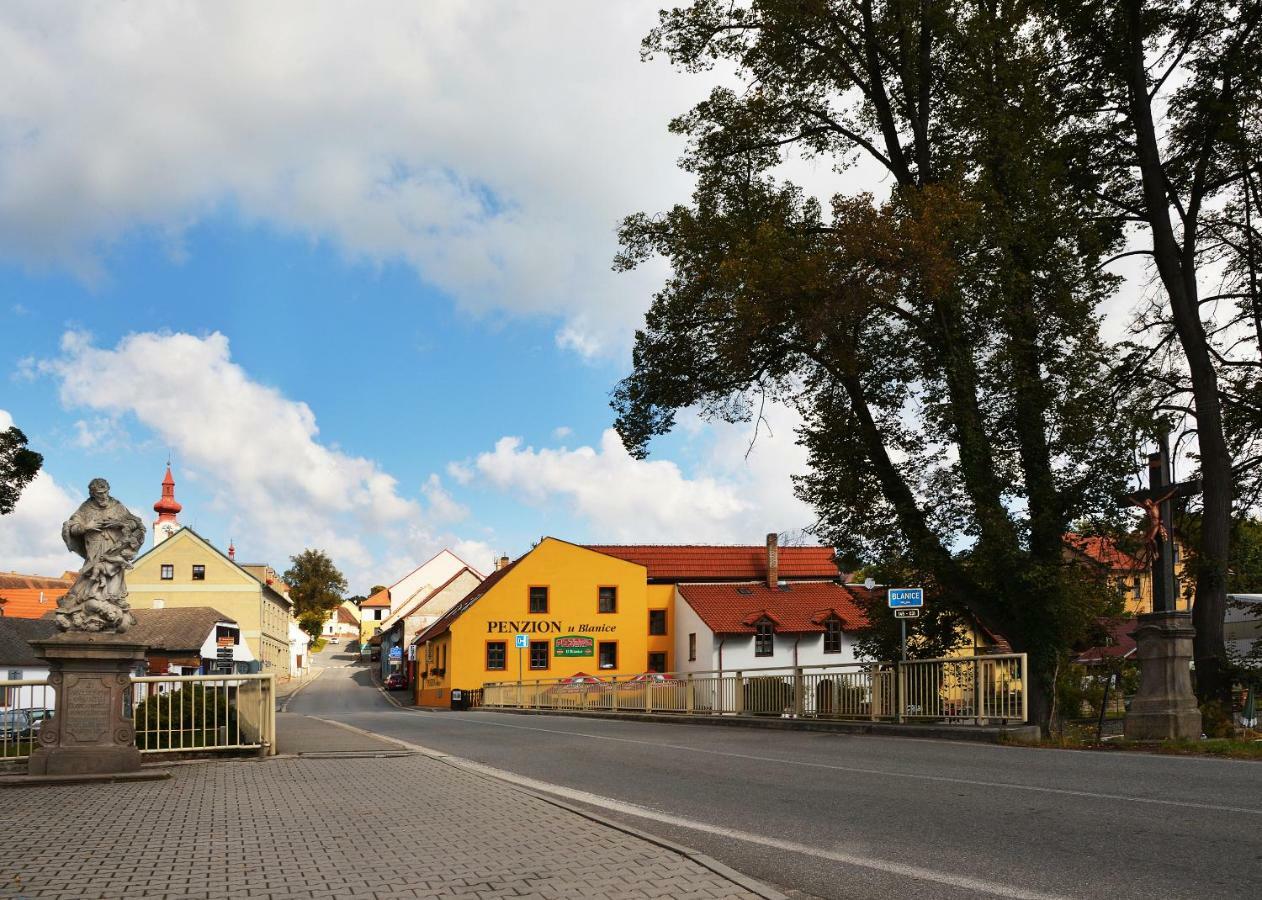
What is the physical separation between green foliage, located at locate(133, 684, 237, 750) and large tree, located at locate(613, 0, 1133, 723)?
1054 centimetres

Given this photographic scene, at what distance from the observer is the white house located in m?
51.5

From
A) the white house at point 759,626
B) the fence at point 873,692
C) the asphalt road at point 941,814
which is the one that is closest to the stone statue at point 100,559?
the asphalt road at point 941,814

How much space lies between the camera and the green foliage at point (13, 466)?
2988 centimetres

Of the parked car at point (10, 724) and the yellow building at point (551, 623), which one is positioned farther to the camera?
the yellow building at point (551, 623)

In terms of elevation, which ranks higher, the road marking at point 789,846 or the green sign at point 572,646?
the road marking at point 789,846

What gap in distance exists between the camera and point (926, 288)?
59.0 ft

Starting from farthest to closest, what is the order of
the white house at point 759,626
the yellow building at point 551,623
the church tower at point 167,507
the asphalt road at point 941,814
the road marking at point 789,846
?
the church tower at point 167,507 → the yellow building at point 551,623 → the white house at point 759,626 → the asphalt road at point 941,814 → the road marking at point 789,846

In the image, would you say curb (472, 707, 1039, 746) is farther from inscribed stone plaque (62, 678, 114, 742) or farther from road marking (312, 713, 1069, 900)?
inscribed stone plaque (62, 678, 114, 742)

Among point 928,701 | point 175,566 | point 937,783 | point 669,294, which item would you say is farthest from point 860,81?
point 175,566

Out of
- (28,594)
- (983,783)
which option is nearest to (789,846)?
(983,783)

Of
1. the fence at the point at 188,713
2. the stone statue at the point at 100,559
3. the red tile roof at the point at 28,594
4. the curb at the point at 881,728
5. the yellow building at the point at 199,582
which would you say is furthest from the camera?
the red tile roof at the point at 28,594

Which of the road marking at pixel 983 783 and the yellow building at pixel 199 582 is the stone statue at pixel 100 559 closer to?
the road marking at pixel 983 783

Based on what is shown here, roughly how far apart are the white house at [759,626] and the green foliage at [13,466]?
29319mm

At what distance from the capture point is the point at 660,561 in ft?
193
